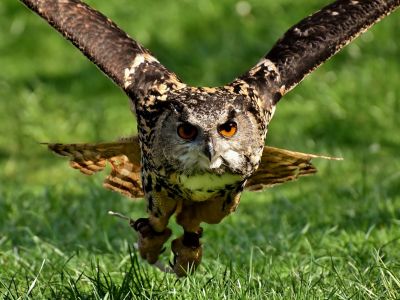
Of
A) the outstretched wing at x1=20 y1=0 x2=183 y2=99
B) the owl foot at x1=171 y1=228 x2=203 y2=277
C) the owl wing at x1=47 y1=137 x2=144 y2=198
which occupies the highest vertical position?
the outstretched wing at x1=20 y1=0 x2=183 y2=99

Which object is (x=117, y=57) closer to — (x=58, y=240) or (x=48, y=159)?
(x=58, y=240)

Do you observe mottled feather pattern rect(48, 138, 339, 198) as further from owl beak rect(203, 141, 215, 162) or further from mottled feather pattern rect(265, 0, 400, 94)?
owl beak rect(203, 141, 215, 162)

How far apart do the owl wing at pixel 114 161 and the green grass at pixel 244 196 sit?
42cm

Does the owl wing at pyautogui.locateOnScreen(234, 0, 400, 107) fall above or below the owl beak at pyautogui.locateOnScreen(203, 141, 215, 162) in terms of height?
above

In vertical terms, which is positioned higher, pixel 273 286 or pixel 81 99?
pixel 81 99

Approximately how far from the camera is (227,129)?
592cm

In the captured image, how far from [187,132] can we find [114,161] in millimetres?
1095

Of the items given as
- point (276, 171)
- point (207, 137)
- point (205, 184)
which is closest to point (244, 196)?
point (276, 171)

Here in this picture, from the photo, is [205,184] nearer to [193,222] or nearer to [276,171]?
[193,222]

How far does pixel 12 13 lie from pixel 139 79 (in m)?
7.22

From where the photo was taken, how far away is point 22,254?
7191mm

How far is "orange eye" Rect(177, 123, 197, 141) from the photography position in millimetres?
5883

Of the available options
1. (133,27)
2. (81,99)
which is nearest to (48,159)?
(81,99)

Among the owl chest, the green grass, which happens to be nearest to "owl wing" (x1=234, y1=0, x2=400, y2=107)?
the owl chest
